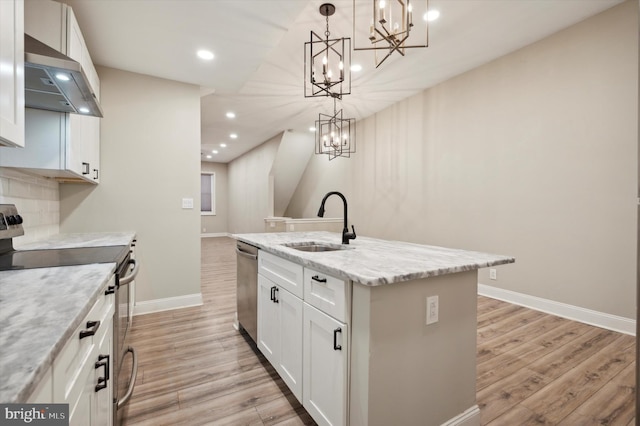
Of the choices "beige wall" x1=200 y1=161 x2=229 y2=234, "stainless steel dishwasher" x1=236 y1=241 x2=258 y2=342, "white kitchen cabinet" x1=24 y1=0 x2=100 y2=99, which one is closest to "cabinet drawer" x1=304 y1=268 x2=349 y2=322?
"stainless steel dishwasher" x1=236 y1=241 x2=258 y2=342

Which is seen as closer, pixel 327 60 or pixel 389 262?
pixel 389 262

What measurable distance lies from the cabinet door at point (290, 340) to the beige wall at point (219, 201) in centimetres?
954

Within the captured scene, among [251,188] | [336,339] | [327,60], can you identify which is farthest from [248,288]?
[251,188]

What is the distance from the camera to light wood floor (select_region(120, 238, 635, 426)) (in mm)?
1637

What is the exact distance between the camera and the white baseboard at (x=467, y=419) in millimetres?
1422

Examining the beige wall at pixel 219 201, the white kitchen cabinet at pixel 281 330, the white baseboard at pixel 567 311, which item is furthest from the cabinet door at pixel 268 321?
the beige wall at pixel 219 201

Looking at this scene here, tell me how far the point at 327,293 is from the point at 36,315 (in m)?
0.99

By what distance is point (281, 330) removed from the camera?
1824 mm

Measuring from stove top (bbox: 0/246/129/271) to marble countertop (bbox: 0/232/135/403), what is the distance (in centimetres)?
11

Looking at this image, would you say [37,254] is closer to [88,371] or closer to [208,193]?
[88,371]

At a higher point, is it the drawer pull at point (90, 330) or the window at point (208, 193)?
the window at point (208, 193)

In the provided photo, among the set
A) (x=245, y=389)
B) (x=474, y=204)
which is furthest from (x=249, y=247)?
(x=474, y=204)

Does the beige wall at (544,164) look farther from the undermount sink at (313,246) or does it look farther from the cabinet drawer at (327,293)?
the cabinet drawer at (327,293)

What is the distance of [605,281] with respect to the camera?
2.74 m
